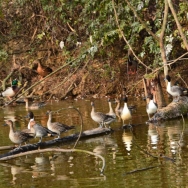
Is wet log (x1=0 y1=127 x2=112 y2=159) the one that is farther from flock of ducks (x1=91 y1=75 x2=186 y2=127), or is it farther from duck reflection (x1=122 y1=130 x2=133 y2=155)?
flock of ducks (x1=91 y1=75 x2=186 y2=127)

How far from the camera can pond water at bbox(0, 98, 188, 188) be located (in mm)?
9742

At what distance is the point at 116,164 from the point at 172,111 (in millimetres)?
6811

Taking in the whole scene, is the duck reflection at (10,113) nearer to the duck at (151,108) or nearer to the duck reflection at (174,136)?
the duck at (151,108)

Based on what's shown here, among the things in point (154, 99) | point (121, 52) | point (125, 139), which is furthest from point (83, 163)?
point (121, 52)

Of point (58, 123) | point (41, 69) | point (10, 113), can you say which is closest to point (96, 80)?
point (41, 69)

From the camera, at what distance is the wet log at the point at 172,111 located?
681 inches

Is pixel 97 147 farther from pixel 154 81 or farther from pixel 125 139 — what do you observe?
pixel 154 81

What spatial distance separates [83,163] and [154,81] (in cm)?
865

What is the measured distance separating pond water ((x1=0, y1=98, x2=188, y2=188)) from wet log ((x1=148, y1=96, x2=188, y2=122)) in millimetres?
958

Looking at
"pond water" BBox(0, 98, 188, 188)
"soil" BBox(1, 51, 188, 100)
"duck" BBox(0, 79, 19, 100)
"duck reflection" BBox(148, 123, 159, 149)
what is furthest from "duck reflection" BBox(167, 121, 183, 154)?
"duck" BBox(0, 79, 19, 100)

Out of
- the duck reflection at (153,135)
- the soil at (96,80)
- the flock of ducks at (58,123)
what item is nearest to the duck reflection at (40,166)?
the flock of ducks at (58,123)

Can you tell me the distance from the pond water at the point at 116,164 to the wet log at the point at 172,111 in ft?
3.14

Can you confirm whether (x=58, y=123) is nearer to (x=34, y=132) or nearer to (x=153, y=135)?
(x=34, y=132)

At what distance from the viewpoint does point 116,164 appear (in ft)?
36.4
